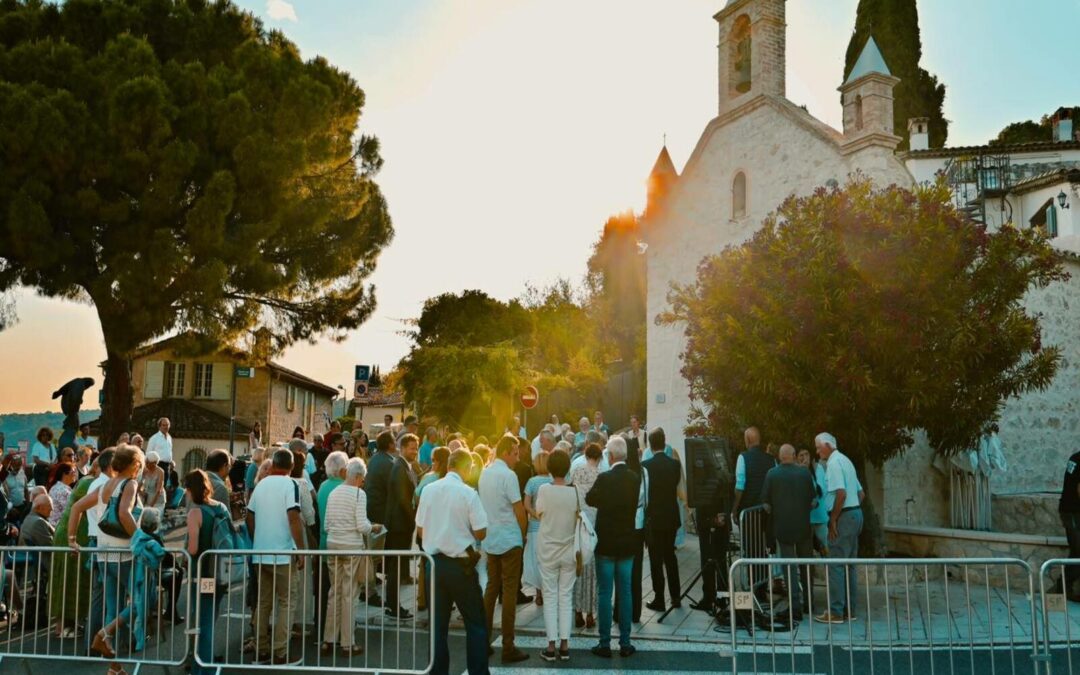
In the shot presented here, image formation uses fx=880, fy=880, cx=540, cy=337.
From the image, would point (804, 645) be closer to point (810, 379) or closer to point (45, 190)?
point (810, 379)

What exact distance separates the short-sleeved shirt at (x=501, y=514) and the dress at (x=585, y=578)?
161cm

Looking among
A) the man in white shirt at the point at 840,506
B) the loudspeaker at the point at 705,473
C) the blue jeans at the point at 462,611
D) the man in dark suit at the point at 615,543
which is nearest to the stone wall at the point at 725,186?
the loudspeaker at the point at 705,473

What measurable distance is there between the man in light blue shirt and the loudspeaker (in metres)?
Answer: 3.21

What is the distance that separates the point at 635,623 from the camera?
970 centimetres

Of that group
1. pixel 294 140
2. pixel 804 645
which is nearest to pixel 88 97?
pixel 294 140

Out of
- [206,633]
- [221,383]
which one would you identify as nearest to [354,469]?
[206,633]

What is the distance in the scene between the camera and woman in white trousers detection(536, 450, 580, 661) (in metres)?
8.07

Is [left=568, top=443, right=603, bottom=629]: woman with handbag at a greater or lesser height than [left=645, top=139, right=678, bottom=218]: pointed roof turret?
lesser

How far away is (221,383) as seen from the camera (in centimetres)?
4138

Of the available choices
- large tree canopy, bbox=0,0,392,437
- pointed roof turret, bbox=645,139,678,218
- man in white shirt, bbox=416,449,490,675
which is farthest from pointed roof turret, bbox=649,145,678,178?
man in white shirt, bbox=416,449,490,675

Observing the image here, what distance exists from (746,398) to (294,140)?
16533 millimetres

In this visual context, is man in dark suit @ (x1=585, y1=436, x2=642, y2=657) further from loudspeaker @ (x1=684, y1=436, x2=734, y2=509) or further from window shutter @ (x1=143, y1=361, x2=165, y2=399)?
window shutter @ (x1=143, y1=361, x2=165, y2=399)

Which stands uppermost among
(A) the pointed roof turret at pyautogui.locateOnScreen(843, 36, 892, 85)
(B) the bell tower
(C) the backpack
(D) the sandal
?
(B) the bell tower

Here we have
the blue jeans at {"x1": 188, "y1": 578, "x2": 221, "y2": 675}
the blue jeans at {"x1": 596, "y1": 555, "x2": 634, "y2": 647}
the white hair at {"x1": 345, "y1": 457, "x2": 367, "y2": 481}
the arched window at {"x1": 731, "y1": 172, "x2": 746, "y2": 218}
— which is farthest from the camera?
the arched window at {"x1": 731, "y1": 172, "x2": 746, "y2": 218}
